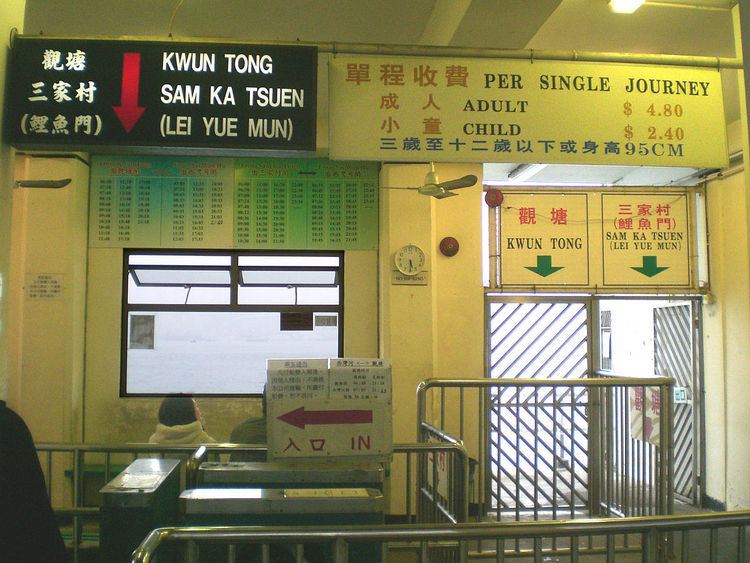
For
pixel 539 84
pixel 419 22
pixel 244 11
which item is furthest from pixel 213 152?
pixel 419 22

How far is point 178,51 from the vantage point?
308 centimetres

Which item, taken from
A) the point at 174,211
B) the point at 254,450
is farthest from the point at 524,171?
the point at 254,450

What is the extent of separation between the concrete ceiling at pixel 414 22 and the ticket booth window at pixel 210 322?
1.80m

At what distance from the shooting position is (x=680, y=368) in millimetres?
6289

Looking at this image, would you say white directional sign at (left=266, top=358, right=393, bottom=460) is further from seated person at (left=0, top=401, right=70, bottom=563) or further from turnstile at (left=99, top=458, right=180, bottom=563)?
seated person at (left=0, top=401, right=70, bottom=563)

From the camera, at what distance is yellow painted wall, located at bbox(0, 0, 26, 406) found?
2.78 m

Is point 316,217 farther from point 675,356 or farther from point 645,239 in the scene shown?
point 675,356

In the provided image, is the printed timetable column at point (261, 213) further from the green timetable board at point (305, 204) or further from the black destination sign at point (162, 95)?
the black destination sign at point (162, 95)

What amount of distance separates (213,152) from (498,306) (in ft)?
11.2

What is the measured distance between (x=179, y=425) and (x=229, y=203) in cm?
191

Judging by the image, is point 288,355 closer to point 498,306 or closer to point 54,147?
point 498,306

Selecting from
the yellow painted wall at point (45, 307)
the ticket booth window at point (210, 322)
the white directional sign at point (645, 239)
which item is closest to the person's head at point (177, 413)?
the ticket booth window at point (210, 322)

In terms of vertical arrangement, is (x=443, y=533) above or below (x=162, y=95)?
below

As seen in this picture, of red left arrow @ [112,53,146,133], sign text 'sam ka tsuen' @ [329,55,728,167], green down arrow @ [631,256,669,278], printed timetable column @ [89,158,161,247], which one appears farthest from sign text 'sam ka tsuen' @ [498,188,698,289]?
red left arrow @ [112,53,146,133]
